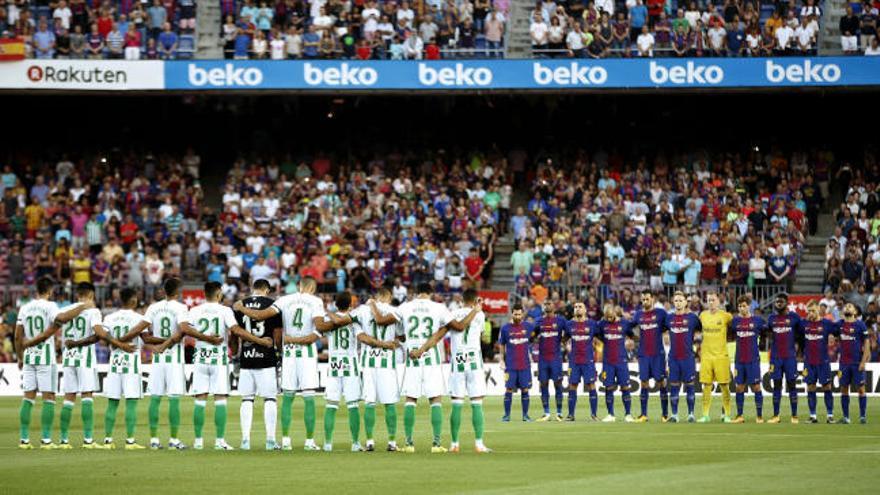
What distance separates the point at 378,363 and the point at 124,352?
12.9 ft

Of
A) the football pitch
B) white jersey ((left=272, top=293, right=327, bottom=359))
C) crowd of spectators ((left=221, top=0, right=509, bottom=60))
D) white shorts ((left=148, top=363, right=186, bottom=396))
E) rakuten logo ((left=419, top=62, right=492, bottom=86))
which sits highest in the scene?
crowd of spectators ((left=221, top=0, right=509, bottom=60))

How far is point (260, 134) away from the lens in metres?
46.1

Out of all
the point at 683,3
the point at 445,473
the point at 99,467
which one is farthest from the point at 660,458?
the point at 683,3

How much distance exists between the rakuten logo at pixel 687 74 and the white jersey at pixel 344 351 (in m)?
22.0

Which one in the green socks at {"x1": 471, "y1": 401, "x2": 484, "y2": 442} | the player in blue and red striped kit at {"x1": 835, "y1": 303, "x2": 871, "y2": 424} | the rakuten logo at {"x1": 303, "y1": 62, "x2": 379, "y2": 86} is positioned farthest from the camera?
the rakuten logo at {"x1": 303, "y1": 62, "x2": 379, "y2": 86}

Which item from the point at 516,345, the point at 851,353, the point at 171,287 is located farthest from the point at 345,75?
the point at 171,287

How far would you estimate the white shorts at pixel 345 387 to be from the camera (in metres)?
20.9

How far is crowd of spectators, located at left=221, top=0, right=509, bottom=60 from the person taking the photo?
42.3 m

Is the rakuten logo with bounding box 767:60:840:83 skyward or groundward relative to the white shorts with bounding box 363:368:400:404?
skyward

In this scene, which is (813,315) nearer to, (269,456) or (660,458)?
(660,458)

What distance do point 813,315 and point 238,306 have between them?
11.9 meters

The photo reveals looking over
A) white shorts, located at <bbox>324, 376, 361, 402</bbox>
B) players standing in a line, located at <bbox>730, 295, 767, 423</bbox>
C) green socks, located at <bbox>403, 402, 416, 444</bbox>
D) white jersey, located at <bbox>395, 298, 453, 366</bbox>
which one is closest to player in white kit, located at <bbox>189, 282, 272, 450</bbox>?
white shorts, located at <bbox>324, 376, 361, 402</bbox>

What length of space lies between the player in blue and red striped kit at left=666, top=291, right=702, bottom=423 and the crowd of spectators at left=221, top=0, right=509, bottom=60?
640 inches

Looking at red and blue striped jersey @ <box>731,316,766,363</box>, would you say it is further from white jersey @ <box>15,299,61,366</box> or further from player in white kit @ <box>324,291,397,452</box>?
white jersey @ <box>15,299,61,366</box>
